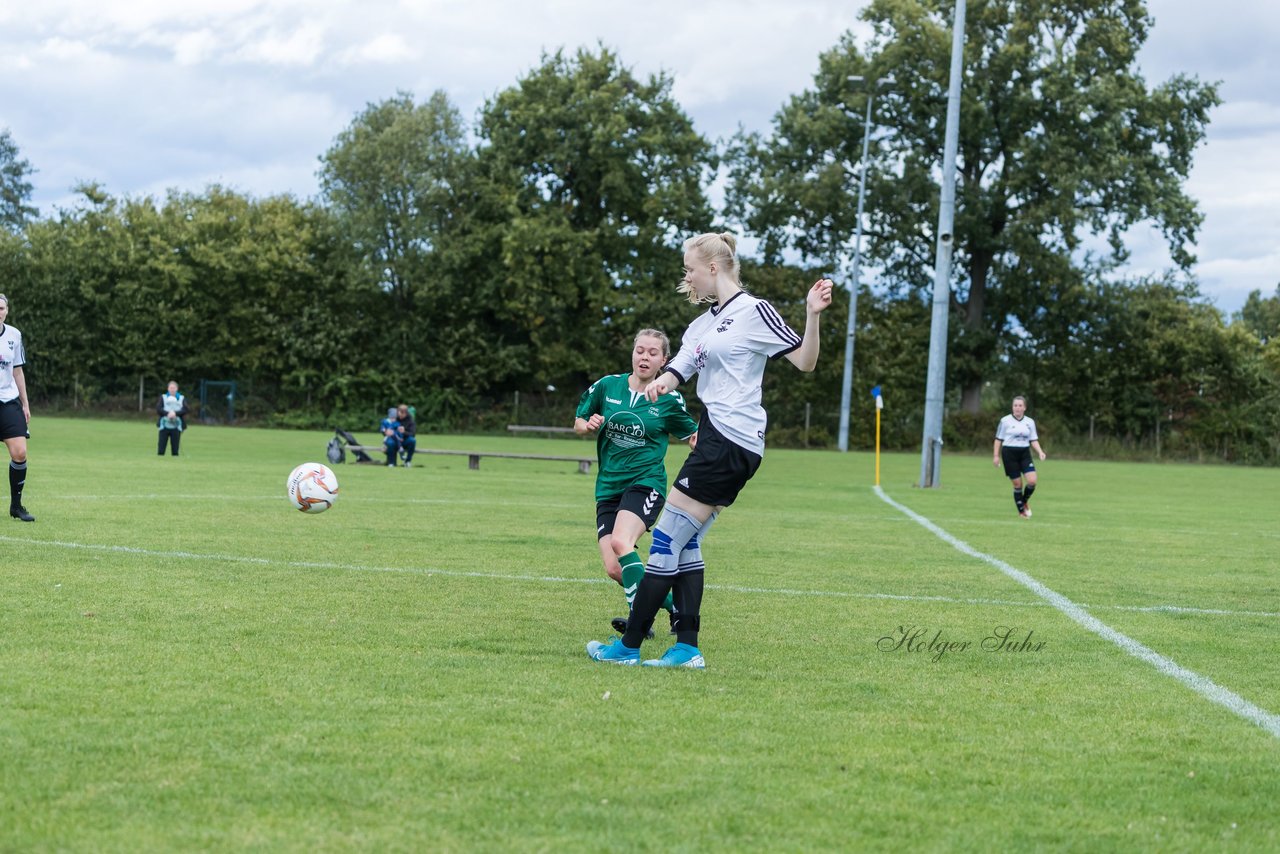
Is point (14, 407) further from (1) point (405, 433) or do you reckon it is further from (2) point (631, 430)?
(1) point (405, 433)

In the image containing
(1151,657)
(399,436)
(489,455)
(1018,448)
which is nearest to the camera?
(1151,657)

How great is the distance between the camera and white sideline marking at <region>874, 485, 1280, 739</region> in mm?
5383

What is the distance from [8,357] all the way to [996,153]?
141 feet

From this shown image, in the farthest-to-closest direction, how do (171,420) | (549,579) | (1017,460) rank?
(171,420) → (1017,460) → (549,579)

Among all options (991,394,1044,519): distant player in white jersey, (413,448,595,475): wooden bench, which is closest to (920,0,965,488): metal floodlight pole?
(991,394,1044,519): distant player in white jersey

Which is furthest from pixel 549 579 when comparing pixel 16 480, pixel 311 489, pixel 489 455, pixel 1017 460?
pixel 489 455

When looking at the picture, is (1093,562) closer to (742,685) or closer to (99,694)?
(742,685)

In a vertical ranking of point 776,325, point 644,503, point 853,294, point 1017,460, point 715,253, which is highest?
point 853,294

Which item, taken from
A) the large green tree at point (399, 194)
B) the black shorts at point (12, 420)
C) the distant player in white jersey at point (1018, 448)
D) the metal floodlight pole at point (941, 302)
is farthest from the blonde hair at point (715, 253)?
the large green tree at point (399, 194)

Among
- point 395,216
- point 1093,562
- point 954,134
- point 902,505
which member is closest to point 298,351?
point 395,216

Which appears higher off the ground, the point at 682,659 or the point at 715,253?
the point at 715,253

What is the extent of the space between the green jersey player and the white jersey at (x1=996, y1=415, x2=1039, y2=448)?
42.1ft

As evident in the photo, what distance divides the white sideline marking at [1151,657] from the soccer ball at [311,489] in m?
5.49

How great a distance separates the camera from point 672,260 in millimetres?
52000
